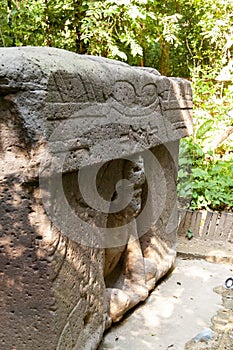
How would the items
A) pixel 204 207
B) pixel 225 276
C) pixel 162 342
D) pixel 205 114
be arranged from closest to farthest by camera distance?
pixel 162 342, pixel 225 276, pixel 204 207, pixel 205 114

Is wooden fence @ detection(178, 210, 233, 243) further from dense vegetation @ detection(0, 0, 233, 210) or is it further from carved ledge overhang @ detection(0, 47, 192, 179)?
carved ledge overhang @ detection(0, 47, 192, 179)

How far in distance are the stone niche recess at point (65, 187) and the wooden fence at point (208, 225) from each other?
1.99 metres

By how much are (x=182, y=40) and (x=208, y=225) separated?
6122 millimetres

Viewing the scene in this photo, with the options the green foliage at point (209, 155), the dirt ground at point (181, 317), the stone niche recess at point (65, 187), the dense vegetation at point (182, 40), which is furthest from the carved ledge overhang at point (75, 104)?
the dense vegetation at point (182, 40)

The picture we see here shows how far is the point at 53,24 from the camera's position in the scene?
24.2ft

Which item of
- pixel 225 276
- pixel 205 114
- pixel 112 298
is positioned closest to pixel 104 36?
pixel 205 114

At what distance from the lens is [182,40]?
9.68 meters

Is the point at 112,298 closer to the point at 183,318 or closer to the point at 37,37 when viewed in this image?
the point at 183,318

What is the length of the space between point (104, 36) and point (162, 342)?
503cm

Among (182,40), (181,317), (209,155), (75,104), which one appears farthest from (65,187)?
(182,40)

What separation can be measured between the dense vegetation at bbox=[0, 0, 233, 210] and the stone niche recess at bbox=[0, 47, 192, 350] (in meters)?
2.79

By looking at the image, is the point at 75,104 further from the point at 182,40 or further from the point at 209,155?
the point at 182,40

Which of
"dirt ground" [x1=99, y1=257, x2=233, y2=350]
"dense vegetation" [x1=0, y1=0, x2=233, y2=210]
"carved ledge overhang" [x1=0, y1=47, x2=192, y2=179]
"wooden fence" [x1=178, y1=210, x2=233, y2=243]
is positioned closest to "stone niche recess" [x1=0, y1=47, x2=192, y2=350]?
"carved ledge overhang" [x1=0, y1=47, x2=192, y2=179]

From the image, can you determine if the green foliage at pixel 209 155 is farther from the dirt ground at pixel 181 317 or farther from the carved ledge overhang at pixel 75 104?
the carved ledge overhang at pixel 75 104
